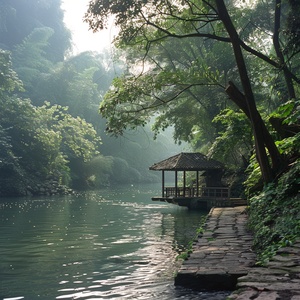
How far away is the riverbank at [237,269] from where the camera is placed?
4.94 m

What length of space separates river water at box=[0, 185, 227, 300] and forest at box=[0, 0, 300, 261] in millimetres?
2377

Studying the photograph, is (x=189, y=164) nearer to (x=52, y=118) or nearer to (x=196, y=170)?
(x=196, y=170)

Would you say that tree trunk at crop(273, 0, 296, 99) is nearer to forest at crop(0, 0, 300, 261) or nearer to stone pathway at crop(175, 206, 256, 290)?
forest at crop(0, 0, 300, 261)

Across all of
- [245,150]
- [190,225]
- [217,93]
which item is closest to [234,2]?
[217,93]

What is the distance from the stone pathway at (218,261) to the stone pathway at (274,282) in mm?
1003

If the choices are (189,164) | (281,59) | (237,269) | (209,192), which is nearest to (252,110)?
(281,59)

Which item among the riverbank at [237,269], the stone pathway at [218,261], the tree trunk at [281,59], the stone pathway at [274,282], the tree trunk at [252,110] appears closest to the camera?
the stone pathway at [274,282]

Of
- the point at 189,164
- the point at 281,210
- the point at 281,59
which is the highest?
the point at 281,59

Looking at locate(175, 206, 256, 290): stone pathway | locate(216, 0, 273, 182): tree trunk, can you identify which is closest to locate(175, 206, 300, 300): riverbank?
locate(175, 206, 256, 290): stone pathway

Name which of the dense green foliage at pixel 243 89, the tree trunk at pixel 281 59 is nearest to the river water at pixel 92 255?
the dense green foliage at pixel 243 89

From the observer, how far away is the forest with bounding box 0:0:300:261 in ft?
42.0

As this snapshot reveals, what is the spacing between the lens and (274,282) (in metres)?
5.21

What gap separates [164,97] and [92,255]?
66.0ft

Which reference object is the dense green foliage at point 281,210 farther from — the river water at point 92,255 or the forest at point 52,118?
the forest at point 52,118
